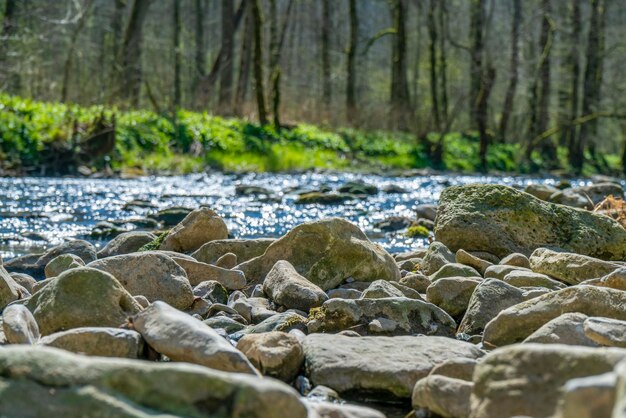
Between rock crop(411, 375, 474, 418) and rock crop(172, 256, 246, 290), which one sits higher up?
rock crop(411, 375, 474, 418)

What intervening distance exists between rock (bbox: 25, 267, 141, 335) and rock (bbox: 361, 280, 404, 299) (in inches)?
51.8

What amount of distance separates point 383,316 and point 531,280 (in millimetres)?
1055

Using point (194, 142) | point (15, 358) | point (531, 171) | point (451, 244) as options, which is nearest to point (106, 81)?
point (194, 142)

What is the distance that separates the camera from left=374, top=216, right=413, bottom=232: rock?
9273 mm

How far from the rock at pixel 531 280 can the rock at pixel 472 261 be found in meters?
0.73

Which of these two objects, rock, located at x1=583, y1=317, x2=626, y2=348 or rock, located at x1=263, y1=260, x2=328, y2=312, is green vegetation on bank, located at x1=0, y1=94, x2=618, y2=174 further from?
rock, located at x1=583, y1=317, x2=626, y2=348

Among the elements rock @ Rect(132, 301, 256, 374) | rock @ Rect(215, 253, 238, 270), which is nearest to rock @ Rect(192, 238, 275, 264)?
rock @ Rect(215, 253, 238, 270)

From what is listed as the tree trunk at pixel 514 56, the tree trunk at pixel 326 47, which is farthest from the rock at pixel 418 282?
Result: the tree trunk at pixel 326 47

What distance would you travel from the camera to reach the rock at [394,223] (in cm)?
927

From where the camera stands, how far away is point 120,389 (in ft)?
6.51

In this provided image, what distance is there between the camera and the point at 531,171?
2188 centimetres

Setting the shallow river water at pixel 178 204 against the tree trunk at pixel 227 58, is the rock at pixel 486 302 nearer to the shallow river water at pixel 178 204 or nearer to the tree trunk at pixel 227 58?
the shallow river water at pixel 178 204

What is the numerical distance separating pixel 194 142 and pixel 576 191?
30.9 feet

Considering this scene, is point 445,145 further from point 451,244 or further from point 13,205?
point 451,244
